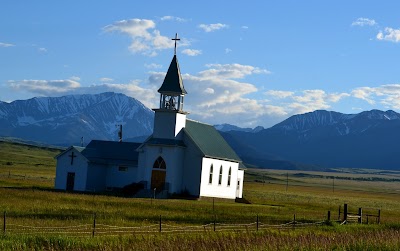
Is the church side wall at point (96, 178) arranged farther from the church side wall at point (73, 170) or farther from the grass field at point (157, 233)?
the grass field at point (157, 233)

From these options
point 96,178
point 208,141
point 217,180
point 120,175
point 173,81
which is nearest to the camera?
point 173,81

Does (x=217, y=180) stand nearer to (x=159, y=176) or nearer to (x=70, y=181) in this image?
(x=159, y=176)

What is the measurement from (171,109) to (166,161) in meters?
4.86

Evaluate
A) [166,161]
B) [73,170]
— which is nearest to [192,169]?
[166,161]

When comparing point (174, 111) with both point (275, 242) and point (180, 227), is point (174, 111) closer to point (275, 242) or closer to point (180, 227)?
point (180, 227)

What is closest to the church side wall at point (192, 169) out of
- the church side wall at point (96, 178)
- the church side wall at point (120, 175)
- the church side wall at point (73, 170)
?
the church side wall at point (120, 175)

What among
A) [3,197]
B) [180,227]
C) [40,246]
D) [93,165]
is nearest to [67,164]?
[93,165]

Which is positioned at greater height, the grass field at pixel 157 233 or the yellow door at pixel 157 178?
the yellow door at pixel 157 178

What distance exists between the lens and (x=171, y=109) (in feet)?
238

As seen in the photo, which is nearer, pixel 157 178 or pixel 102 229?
pixel 102 229

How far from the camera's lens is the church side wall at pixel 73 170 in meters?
74.9

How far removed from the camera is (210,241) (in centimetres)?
2762

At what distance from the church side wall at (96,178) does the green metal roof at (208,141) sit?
31.3ft

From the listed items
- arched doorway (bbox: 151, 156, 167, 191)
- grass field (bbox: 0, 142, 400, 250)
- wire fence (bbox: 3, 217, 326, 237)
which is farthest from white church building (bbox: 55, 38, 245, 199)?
wire fence (bbox: 3, 217, 326, 237)
